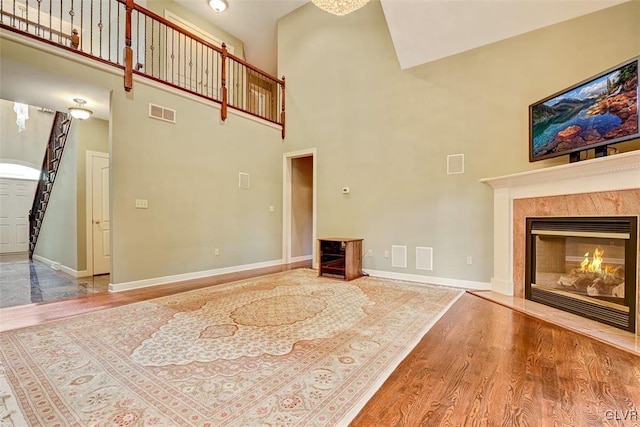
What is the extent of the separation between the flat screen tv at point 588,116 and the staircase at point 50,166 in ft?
24.5

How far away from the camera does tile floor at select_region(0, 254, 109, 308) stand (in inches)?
139

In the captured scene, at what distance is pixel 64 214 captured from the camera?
540cm

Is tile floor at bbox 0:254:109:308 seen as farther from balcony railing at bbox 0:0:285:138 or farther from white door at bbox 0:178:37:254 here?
white door at bbox 0:178:37:254

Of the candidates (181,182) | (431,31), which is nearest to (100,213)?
(181,182)

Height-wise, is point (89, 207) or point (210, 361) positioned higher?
point (89, 207)

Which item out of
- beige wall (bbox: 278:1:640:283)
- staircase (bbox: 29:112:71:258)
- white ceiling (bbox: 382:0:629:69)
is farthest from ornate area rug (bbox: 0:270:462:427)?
staircase (bbox: 29:112:71:258)

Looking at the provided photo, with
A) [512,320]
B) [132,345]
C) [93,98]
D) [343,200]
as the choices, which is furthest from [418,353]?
[93,98]

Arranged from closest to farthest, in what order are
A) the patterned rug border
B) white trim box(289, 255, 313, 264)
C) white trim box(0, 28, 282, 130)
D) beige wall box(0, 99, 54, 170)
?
the patterned rug border < white trim box(0, 28, 282, 130) < white trim box(289, 255, 313, 264) < beige wall box(0, 99, 54, 170)

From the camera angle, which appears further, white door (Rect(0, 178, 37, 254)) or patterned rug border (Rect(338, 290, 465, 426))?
white door (Rect(0, 178, 37, 254))

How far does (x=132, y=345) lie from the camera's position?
221 cm

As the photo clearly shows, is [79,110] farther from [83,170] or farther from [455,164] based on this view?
[455,164]

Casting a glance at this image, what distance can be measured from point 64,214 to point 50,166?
1598 mm

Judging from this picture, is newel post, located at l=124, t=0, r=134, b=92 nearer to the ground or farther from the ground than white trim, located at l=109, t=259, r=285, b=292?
farther from the ground

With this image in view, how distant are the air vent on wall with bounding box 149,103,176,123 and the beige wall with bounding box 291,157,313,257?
2649 mm
